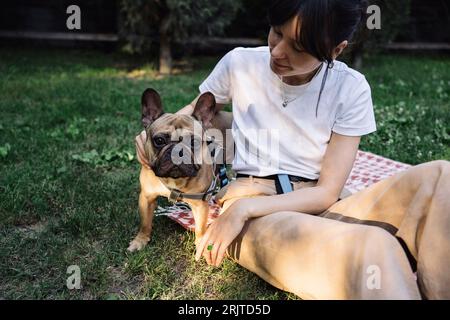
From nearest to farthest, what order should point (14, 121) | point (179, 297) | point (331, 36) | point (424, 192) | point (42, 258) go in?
point (424, 192) < point (331, 36) < point (179, 297) < point (42, 258) < point (14, 121)

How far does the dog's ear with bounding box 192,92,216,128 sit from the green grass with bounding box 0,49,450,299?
0.59 meters

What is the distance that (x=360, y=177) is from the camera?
3443 millimetres

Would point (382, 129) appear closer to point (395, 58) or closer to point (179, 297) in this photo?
point (179, 297)

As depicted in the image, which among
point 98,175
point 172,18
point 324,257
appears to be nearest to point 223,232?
point 324,257

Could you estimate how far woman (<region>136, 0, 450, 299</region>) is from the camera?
5.04 feet

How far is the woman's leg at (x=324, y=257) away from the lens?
1438 millimetres

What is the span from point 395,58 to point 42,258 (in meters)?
8.18

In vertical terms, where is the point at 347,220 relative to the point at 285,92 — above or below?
below

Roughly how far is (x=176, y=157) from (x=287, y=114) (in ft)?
1.62

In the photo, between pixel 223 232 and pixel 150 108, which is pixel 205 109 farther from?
pixel 223 232

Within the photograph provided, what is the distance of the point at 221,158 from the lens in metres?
2.59

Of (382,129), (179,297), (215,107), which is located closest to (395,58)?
(382,129)

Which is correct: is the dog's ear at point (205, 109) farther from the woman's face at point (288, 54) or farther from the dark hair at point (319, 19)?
the dark hair at point (319, 19)

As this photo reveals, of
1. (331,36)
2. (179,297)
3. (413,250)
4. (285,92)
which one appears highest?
(331,36)
